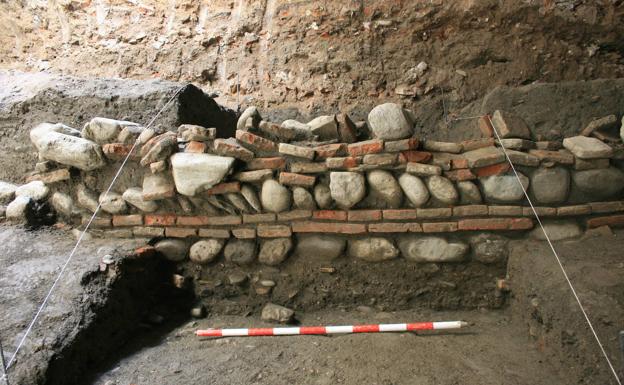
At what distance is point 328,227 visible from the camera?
2311 millimetres

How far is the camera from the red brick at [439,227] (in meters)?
2.24

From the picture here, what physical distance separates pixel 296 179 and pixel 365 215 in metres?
0.44

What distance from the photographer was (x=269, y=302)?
2416 millimetres

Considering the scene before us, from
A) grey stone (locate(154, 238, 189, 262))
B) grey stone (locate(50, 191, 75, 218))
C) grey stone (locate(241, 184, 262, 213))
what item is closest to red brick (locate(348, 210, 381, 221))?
grey stone (locate(241, 184, 262, 213))

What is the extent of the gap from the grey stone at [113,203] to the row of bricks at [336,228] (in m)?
0.15

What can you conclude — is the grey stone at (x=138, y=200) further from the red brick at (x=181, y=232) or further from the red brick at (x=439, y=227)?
the red brick at (x=439, y=227)

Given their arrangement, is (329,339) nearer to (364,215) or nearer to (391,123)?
(364,215)

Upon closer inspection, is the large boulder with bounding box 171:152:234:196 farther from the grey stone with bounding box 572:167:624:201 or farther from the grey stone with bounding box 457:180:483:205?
the grey stone with bounding box 572:167:624:201

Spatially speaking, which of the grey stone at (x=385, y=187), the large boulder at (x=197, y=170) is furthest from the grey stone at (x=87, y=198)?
the grey stone at (x=385, y=187)

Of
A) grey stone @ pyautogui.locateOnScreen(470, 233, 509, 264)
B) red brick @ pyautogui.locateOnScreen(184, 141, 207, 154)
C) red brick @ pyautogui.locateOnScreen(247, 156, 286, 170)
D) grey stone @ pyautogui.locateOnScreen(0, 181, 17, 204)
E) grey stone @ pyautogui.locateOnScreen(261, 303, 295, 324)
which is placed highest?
red brick @ pyautogui.locateOnScreen(184, 141, 207, 154)

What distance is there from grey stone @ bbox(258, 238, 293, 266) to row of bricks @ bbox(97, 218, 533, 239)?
1.4 inches

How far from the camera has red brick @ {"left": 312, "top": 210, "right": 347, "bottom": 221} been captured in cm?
230

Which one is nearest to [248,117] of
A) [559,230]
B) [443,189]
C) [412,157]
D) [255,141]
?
[255,141]

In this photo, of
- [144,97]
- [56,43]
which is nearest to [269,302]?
[144,97]
